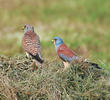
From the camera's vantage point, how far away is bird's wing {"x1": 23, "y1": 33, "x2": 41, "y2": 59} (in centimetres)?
685

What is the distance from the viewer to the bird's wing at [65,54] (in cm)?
611

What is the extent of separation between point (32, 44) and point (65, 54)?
102 centimetres

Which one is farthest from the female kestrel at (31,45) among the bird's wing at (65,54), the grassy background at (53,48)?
the bird's wing at (65,54)

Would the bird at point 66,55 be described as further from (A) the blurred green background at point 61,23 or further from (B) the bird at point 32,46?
(A) the blurred green background at point 61,23

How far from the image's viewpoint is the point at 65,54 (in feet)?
20.5

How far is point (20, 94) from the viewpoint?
214 inches

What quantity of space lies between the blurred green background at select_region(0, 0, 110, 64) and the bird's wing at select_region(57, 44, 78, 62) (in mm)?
4096

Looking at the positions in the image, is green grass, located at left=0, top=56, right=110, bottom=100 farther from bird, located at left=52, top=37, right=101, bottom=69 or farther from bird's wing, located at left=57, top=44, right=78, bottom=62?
bird's wing, located at left=57, top=44, right=78, bottom=62

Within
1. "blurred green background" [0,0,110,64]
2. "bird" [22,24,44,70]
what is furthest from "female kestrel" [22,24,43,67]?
"blurred green background" [0,0,110,64]

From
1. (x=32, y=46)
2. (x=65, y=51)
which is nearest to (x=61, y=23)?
(x=32, y=46)

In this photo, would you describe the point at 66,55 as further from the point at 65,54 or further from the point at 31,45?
the point at 31,45

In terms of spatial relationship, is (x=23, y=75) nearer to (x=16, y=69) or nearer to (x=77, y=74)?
(x=16, y=69)

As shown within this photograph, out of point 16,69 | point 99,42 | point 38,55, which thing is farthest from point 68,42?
point 16,69

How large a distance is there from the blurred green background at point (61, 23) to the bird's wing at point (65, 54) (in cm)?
410
